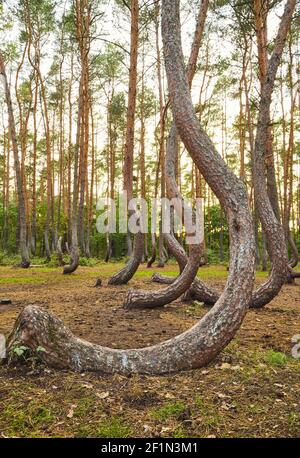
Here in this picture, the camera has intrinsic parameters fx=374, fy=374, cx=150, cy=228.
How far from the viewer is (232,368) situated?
371 centimetres

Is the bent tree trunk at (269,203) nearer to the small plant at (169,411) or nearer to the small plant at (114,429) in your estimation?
the small plant at (169,411)

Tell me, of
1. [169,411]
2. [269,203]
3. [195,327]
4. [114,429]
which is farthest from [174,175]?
[114,429]

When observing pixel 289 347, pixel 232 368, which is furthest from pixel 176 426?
pixel 289 347

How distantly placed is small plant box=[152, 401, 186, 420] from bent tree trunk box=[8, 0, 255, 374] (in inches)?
23.6

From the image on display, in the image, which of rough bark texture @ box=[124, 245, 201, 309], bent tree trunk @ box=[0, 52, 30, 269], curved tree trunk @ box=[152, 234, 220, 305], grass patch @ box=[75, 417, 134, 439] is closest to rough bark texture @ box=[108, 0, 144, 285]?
curved tree trunk @ box=[152, 234, 220, 305]

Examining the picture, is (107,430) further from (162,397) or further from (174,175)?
(174,175)

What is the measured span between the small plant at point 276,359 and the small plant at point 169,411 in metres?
1.40

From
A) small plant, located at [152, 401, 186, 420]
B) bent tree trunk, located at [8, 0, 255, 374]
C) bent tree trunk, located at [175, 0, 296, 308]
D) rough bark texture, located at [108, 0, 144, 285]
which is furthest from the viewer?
rough bark texture, located at [108, 0, 144, 285]

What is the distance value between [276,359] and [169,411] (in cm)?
164

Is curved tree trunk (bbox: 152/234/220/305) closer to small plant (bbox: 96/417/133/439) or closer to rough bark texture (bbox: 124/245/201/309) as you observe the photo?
rough bark texture (bbox: 124/245/201/309)

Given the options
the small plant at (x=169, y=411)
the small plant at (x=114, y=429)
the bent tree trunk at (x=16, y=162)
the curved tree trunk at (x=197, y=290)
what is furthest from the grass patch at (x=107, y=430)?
the bent tree trunk at (x=16, y=162)

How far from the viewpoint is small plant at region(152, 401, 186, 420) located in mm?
2755

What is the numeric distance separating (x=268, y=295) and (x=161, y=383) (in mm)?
4029
